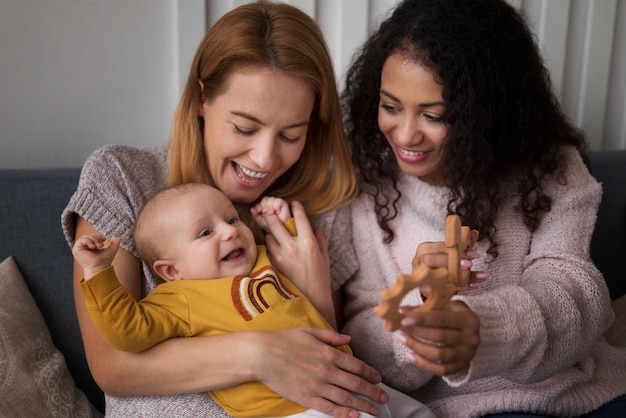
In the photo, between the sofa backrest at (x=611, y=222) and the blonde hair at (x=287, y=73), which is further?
the sofa backrest at (x=611, y=222)

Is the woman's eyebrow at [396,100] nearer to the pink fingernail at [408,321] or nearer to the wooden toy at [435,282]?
the wooden toy at [435,282]

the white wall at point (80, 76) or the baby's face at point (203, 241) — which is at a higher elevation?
the white wall at point (80, 76)

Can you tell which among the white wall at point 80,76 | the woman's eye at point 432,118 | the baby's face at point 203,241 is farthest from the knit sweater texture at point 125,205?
the woman's eye at point 432,118

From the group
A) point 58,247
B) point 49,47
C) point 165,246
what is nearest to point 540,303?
point 165,246

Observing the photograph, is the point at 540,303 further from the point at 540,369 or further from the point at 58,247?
the point at 58,247

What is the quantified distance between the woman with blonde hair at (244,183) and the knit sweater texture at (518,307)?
0.35 ft

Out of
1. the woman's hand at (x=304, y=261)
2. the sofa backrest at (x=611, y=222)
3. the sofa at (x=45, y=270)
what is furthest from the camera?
the sofa backrest at (x=611, y=222)

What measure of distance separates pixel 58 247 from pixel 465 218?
0.97m

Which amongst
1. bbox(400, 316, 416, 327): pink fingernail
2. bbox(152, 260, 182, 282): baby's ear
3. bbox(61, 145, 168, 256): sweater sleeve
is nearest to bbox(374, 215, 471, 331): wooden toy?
bbox(400, 316, 416, 327): pink fingernail

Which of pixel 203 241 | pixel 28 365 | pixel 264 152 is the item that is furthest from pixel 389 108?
pixel 28 365

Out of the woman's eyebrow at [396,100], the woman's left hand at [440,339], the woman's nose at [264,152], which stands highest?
the woman's eyebrow at [396,100]

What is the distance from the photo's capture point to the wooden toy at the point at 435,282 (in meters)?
1.03

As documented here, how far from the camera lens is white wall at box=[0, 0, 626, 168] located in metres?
1.85

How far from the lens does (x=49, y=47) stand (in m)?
1.86
